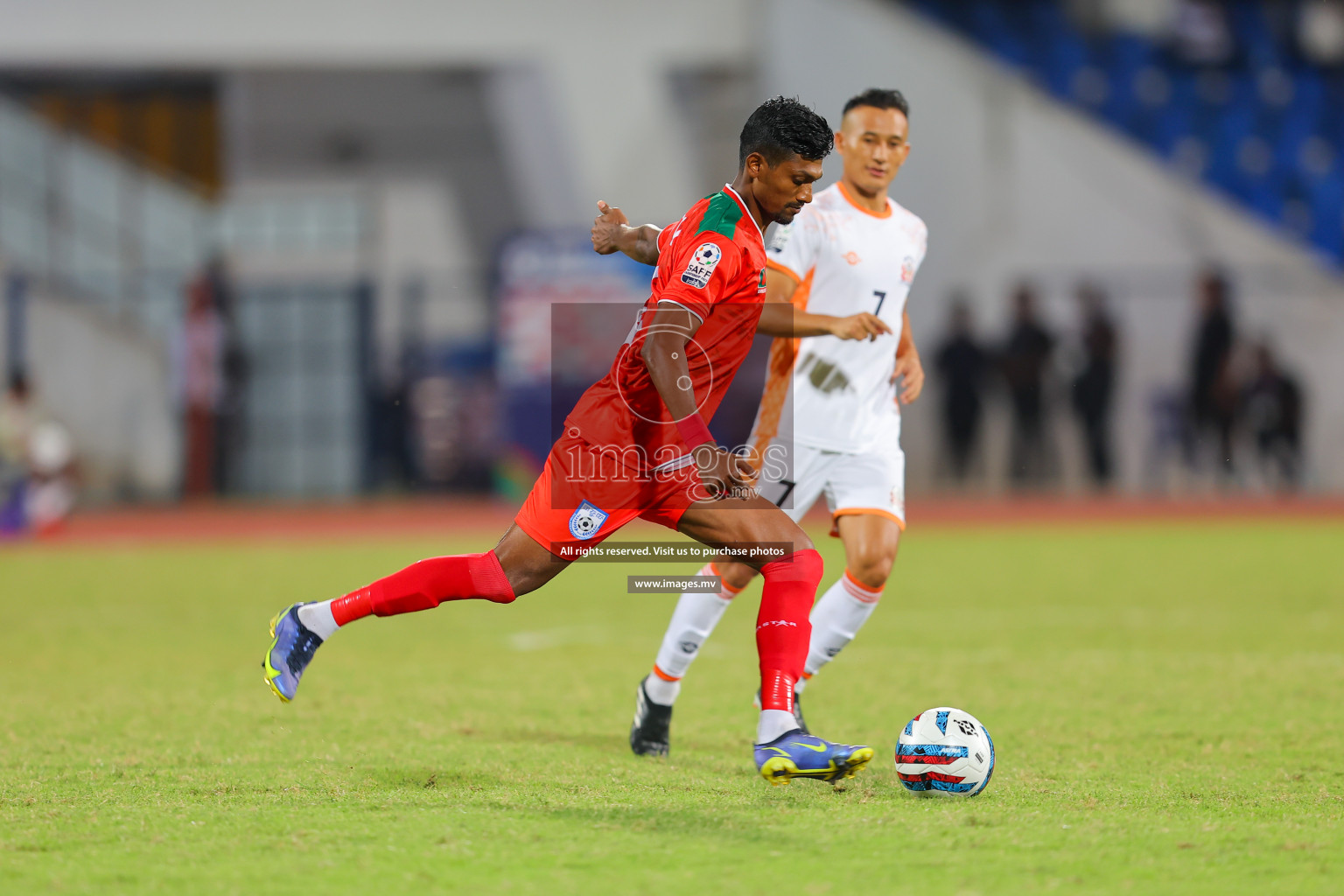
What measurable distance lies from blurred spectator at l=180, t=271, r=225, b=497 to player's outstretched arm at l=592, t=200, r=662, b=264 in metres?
15.5

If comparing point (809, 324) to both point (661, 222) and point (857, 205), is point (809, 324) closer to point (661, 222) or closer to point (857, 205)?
point (857, 205)

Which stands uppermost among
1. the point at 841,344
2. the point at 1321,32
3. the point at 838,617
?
the point at 1321,32

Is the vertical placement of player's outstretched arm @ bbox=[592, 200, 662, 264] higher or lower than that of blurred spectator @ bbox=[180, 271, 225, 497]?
higher

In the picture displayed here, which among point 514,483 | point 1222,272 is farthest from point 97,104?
point 1222,272

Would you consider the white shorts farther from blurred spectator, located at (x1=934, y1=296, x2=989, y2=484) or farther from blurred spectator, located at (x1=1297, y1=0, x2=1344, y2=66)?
blurred spectator, located at (x1=1297, y1=0, x2=1344, y2=66)

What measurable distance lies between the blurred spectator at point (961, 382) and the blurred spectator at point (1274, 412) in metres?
3.31

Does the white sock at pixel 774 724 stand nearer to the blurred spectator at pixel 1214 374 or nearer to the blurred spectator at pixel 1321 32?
the blurred spectator at pixel 1214 374

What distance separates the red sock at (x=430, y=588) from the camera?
472cm

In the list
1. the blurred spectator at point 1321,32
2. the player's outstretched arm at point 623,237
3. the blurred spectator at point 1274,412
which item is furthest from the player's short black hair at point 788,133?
the blurred spectator at point 1321,32

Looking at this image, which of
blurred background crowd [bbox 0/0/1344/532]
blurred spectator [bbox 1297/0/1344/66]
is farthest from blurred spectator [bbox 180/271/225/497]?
blurred spectator [bbox 1297/0/1344/66]

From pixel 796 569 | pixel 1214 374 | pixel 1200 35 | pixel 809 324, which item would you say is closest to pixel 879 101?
pixel 809 324

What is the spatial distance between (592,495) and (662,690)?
3.54 feet

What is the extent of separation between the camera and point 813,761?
4.33 m

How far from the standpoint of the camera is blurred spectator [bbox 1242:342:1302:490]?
18.1 meters
